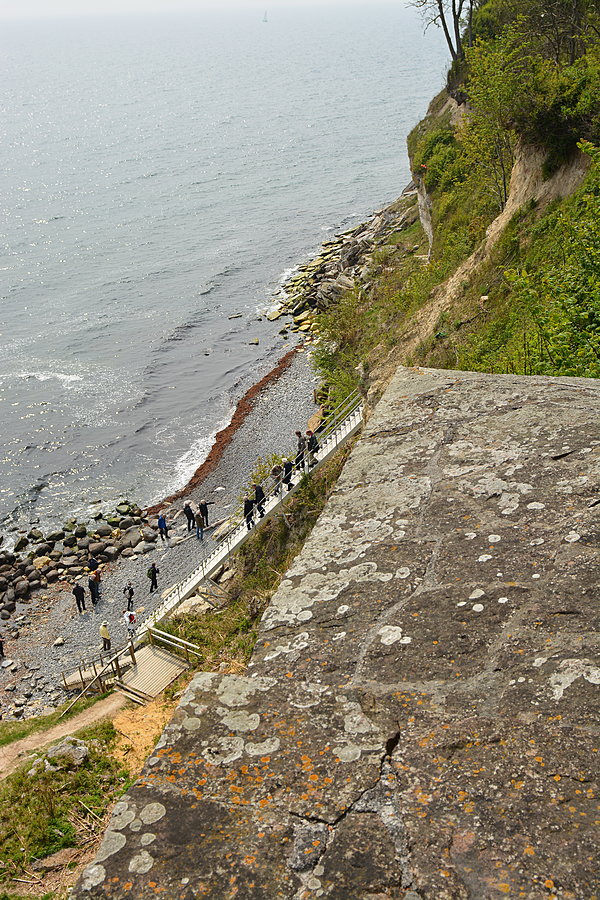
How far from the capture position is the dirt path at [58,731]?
18.5 metres

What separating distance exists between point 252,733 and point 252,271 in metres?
70.6

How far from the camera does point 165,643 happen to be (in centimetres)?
2091

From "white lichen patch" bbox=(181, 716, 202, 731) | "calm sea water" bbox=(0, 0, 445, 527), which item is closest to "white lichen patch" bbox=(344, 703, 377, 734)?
"white lichen patch" bbox=(181, 716, 202, 731)

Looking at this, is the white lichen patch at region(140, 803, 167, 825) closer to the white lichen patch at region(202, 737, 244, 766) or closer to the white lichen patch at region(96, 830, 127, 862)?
the white lichen patch at region(96, 830, 127, 862)

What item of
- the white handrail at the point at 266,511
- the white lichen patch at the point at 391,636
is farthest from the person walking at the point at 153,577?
the white lichen patch at the point at 391,636

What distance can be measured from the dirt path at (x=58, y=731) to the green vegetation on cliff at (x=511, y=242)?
540 inches

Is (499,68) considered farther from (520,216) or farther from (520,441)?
(520,441)

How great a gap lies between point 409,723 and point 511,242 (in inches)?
935

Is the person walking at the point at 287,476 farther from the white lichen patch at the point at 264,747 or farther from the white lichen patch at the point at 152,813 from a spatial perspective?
the white lichen patch at the point at 152,813

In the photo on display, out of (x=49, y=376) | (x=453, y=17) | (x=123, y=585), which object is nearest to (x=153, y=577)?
(x=123, y=585)

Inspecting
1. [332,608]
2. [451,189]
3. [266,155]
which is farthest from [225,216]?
[332,608]

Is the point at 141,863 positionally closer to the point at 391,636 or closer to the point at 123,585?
the point at 391,636

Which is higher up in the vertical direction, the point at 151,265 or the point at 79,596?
the point at 151,265

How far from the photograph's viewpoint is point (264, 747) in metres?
3.75
